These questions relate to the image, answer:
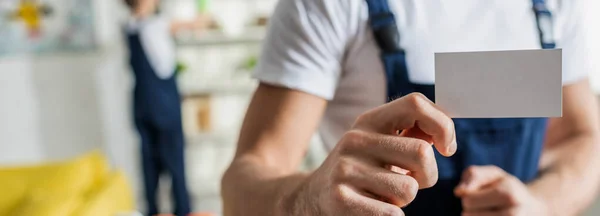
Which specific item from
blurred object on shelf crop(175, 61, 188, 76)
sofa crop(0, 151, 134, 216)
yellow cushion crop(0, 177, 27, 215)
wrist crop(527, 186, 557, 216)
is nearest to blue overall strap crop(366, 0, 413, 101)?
wrist crop(527, 186, 557, 216)

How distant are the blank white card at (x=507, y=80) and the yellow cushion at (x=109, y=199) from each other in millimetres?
1165

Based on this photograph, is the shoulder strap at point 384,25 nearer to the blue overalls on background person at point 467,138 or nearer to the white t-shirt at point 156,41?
the blue overalls on background person at point 467,138

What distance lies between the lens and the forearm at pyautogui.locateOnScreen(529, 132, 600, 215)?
386 millimetres

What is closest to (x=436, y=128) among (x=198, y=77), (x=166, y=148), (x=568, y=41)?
(x=568, y=41)

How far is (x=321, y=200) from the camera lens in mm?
262

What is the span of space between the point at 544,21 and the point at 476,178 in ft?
0.38

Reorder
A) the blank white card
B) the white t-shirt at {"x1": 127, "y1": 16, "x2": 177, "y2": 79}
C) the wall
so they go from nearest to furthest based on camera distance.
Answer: the blank white card, the white t-shirt at {"x1": 127, "y1": 16, "x2": 177, "y2": 79}, the wall

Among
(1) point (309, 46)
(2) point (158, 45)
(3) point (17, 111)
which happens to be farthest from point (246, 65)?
(1) point (309, 46)

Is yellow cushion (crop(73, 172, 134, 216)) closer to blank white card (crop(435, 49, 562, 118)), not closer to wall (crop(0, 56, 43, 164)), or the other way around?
wall (crop(0, 56, 43, 164))

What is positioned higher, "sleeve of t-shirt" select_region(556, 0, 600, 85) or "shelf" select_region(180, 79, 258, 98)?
"sleeve of t-shirt" select_region(556, 0, 600, 85)

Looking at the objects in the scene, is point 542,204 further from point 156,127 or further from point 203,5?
point 203,5

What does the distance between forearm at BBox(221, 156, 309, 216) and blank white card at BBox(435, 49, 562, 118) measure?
4.2 inches

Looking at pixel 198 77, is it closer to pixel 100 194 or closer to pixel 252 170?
pixel 100 194

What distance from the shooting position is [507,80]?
216 mm
